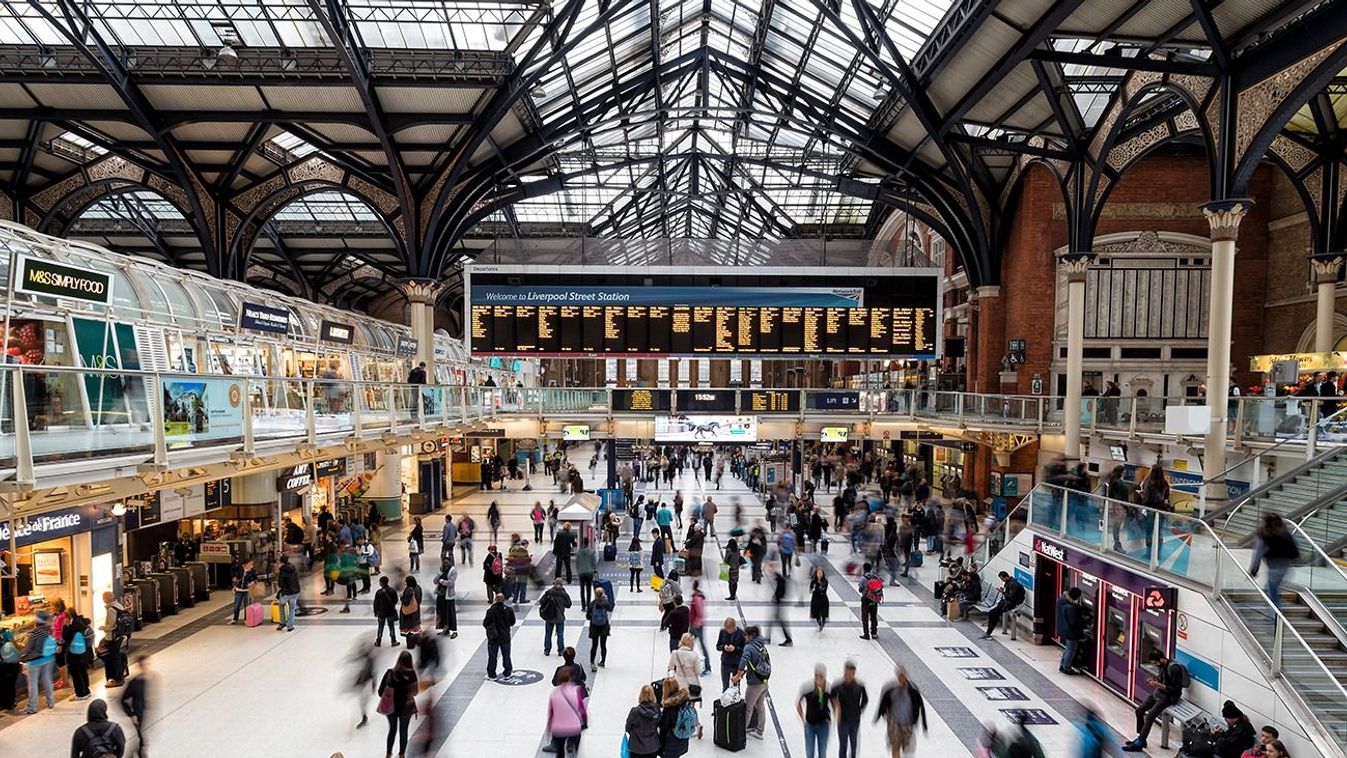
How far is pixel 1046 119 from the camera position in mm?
19500

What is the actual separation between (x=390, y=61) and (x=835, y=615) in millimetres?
16636

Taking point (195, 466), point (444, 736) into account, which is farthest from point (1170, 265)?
point (195, 466)

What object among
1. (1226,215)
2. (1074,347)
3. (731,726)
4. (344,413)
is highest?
(1226,215)

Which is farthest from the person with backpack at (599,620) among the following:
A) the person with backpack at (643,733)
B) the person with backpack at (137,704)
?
the person with backpack at (137,704)

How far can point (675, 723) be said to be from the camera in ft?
24.9

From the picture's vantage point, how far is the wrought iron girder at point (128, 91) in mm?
15664

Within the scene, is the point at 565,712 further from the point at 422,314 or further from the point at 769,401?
the point at 422,314

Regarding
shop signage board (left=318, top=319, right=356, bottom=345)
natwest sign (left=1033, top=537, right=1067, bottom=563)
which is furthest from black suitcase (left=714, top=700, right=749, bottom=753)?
shop signage board (left=318, top=319, right=356, bottom=345)

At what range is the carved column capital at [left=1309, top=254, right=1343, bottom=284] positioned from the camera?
18.4 meters

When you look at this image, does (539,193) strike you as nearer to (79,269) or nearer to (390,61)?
(390,61)

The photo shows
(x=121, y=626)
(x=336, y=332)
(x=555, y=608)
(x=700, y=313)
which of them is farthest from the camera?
(x=336, y=332)

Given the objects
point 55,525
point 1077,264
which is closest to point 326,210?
point 55,525

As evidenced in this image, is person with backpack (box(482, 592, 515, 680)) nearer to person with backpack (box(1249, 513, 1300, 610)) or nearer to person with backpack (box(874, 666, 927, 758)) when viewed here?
person with backpack (box(874, 666, 927, 758))

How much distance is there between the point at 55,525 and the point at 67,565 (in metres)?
1.09
